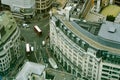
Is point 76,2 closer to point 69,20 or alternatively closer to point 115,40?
point 69,20

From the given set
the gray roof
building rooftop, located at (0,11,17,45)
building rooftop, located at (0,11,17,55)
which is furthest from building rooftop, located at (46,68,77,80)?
building rooftop, located at (0,11,17,45)

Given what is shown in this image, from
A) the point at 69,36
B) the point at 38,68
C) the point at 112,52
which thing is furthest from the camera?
the point at 69,36

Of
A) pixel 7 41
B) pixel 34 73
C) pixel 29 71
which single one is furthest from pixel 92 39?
A: pixel 7 41

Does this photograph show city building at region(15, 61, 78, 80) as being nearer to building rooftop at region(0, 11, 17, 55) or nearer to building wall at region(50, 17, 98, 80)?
building wall at region(50, 17, 98, 80)

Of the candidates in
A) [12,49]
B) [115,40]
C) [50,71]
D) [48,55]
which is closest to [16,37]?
[12,49]

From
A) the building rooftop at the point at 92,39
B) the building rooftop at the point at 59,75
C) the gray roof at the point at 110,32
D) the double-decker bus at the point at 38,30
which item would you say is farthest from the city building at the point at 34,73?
the double-decker bus at the point at 38,30

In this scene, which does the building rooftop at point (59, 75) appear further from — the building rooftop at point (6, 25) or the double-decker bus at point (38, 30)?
the double-decker bus at point (38, 30)

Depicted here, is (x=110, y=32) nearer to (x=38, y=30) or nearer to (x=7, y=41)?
(x=7, y=41)
